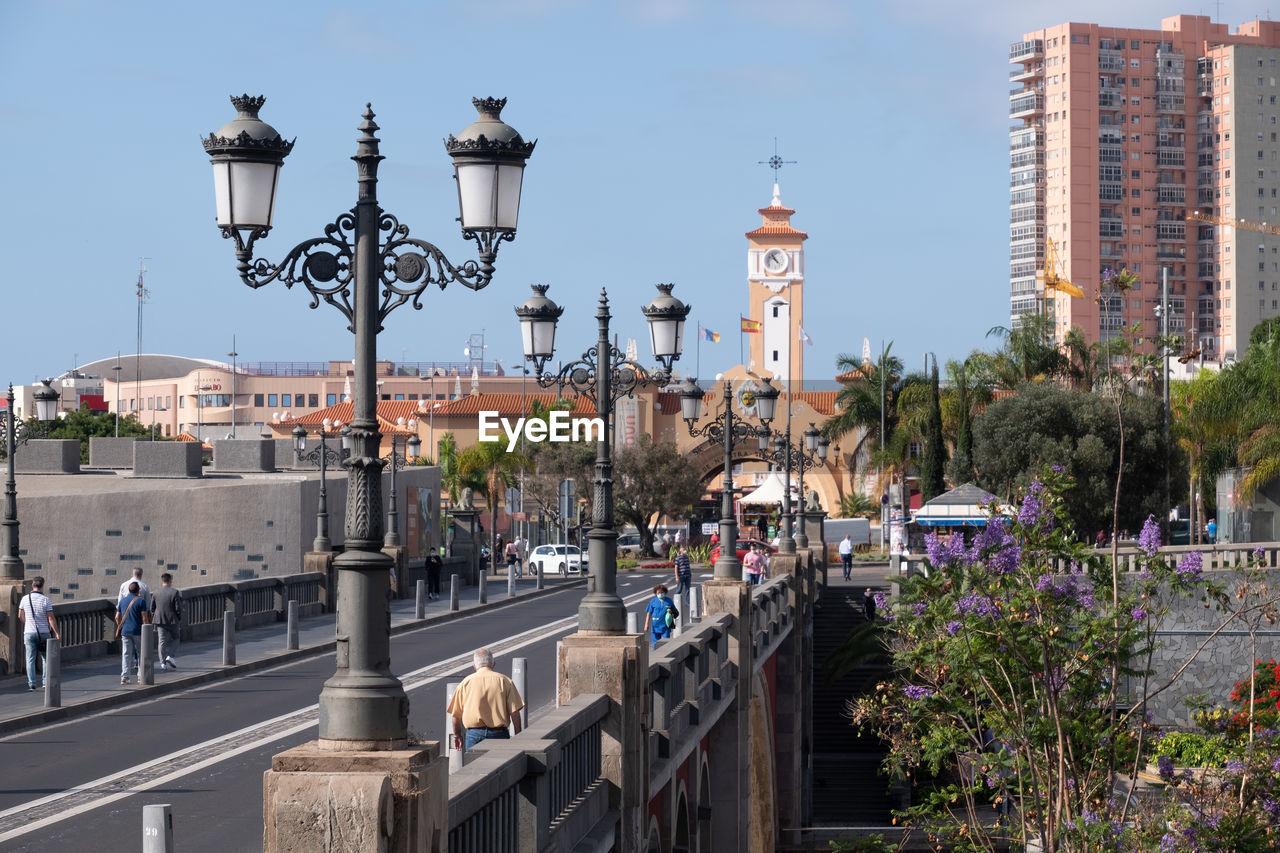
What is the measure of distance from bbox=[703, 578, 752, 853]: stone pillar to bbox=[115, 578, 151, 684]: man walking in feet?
27.6

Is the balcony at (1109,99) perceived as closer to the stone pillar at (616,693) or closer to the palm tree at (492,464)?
the palm tree at (492,464)

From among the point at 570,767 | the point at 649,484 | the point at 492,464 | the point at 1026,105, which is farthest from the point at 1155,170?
the point at 570,767

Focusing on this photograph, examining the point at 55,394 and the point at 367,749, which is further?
the point at 55,394

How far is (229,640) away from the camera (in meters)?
26.0

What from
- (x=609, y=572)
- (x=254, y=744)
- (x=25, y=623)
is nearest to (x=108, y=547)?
(x=25, y=623)

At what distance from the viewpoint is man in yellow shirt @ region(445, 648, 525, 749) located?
12695mm

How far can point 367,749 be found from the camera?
688 cm

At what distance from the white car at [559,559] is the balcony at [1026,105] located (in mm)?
103026

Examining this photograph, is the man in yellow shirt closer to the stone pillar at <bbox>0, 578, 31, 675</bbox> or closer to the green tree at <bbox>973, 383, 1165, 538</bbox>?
the stone pillar at <bbox>0, 578, 31, 675</bbox>

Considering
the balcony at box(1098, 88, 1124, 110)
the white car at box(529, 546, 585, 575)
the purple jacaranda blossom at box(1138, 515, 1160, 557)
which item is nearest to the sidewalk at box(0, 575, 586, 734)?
the purple jacaranda blossom at box(1138, 515, 1160, 557)

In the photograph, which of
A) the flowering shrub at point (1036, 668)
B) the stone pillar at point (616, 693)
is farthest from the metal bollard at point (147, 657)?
the stone pillar at point (616, 693)

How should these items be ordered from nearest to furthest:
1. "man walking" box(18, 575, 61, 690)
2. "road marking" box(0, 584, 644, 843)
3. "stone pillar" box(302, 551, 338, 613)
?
"road marking" box(0, 584, 644, 843)
"man walking" box(18, 575, 61, 690)
"stone pillar" box(302, 551, 338, 613)

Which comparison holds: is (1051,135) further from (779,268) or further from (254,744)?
(254,744)

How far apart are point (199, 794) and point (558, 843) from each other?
6477mm
